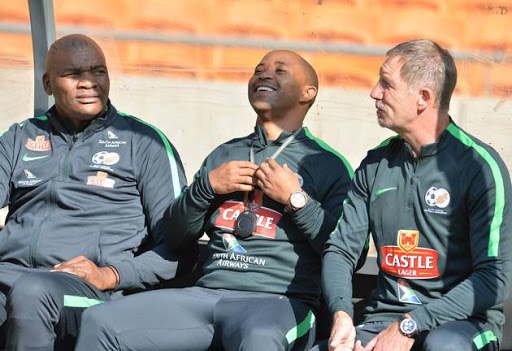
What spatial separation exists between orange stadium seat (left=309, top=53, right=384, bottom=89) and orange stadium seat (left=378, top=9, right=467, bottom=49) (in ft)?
0.61

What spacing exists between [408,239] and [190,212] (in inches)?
37.8

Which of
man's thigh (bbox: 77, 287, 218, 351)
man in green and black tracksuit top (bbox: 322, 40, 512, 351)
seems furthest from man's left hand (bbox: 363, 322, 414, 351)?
man's thigh (bbox: 77, 287, 218, 351)

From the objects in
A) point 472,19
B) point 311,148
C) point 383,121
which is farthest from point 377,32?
point 383,121

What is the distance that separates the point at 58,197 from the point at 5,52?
276 centimetres

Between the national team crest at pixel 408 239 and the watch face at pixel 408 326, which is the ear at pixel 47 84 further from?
the watch face at pixel 408 326

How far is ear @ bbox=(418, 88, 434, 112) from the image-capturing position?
3.78 meters

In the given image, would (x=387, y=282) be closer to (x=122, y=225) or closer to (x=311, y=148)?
(x=311, y=148)

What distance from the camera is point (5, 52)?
6996 mm

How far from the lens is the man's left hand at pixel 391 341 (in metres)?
3.48

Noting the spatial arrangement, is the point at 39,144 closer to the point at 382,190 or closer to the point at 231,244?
the point at 231,244

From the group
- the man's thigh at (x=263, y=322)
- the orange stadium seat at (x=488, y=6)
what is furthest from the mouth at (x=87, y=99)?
the orange stadium seat at (x=488, y=6)

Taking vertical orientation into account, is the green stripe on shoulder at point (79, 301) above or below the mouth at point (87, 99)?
below

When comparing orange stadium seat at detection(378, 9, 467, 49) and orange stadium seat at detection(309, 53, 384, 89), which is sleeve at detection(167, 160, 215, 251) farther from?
orange stadium seat at detection(378, 9, 467, 49)

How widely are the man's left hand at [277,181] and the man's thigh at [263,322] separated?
404mm
